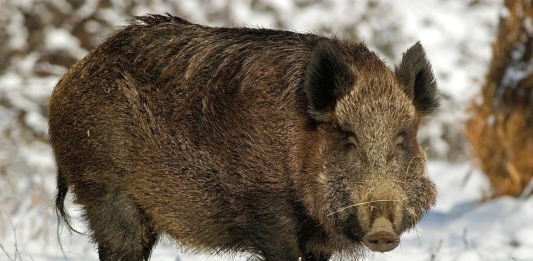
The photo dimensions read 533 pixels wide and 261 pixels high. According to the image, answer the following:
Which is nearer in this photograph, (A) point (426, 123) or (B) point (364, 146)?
(B) point (364, 146)

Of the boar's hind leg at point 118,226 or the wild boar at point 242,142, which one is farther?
the boar's hind leg at point 118,226

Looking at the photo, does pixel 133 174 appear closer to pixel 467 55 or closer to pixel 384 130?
pixel 384 130

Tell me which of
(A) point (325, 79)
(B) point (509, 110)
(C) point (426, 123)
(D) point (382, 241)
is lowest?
(D) point (382, 241)

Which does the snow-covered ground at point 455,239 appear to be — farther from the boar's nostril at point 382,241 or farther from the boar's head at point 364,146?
the boar's nostril at point 382,241

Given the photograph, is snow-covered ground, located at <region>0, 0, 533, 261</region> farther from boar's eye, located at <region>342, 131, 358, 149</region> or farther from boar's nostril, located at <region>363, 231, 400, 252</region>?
boar's nostril, located at <region>363, 231, 400, 252</region>

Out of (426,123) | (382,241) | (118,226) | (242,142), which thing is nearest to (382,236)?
(382,241)

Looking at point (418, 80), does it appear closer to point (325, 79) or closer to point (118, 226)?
point (325, 79)

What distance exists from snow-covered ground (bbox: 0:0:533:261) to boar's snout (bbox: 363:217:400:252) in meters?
2.59

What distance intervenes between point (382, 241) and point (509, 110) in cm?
650

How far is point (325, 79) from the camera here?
4.91 metres

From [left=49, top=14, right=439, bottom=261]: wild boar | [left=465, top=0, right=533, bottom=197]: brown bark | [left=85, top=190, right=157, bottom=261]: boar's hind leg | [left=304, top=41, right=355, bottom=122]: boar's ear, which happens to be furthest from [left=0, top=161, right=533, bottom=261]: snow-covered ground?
[left=304, top=41, right=355, bottom=122]: boar's ear

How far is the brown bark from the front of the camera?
33.8 feet

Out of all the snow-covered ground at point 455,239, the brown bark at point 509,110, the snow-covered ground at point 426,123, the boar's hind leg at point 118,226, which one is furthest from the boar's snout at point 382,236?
the brown bark at point 509,110

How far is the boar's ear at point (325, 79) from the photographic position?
485 cm
